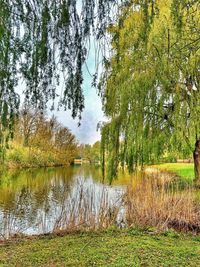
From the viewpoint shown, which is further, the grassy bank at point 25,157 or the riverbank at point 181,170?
the riverbank at point 181,170

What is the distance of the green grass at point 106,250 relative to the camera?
3.45 m

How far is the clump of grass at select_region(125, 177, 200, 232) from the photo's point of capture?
220 inches

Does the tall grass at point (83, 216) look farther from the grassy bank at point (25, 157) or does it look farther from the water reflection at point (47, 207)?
the grassy bank at point (25, 157)

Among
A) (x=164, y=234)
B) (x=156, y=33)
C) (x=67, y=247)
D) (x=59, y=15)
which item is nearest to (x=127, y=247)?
(x=67, y=247)

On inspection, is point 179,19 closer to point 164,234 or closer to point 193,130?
point 164,234

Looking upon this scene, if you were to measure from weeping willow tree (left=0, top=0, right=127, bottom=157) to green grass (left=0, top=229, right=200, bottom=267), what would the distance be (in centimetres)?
229

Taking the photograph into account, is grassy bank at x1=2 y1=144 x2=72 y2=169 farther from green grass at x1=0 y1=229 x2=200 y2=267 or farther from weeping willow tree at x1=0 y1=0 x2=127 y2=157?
green grass at x1=0 y1=229 x2=200 y2=267

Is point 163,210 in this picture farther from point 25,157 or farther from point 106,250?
point 25,157

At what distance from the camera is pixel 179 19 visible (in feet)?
5.32

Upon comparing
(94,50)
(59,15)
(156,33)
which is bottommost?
(94,50)

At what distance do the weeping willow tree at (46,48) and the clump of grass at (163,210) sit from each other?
429 centimetres


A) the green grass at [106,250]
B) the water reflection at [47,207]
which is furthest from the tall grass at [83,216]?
the green grass at [106,250]

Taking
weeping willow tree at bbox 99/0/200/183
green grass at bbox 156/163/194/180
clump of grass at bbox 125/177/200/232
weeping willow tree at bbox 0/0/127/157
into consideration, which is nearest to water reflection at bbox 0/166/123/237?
clump of grass at bbox 125/177/200/232

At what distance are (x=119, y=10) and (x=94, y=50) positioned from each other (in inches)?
9.7
